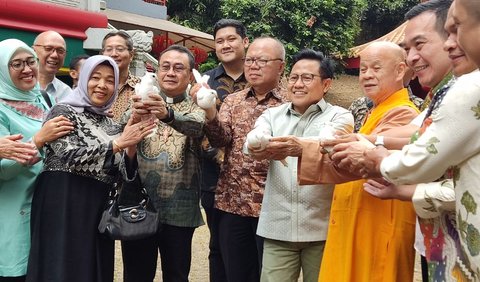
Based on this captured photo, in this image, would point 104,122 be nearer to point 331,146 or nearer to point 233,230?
point 233,230

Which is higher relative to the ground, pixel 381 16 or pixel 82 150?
pixel 381 16

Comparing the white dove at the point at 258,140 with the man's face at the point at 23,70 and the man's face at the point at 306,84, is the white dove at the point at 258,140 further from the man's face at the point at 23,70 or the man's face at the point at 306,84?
the man's face at the point at 23,70

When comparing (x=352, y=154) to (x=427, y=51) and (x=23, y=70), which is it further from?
(x=23, y=70)

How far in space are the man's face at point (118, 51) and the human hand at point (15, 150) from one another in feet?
4.36

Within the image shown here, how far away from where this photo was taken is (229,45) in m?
4.02

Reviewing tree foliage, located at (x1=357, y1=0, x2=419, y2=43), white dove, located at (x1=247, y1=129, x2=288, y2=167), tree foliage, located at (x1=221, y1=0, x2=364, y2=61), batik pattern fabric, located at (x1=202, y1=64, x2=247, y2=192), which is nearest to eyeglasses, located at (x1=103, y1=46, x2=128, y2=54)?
batik pattern fabric, located at (x1=202, y1=64, x2=247, y2=192)

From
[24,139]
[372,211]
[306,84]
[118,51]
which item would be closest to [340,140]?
[372,211]

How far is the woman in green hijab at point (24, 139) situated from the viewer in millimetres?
2842

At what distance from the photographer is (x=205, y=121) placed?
10.3ft

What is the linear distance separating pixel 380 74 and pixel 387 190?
0.62 metres

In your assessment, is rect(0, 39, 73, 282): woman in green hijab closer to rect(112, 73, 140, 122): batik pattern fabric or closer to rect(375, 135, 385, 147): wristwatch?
rect(112, 73, 140, 122): batik pattern fabric

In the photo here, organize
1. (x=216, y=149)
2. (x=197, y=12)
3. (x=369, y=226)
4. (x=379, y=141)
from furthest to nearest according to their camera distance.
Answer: (x=197, y=12), (x=216, y=149), (x=369, y=226), (x=379, y=141)

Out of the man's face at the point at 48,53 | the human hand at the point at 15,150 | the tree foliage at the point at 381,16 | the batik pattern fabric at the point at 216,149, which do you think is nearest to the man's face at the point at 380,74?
the batik pattern fabric at the point at 216,149

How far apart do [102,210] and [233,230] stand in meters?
0.79
